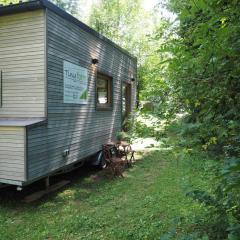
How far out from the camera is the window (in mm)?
7963

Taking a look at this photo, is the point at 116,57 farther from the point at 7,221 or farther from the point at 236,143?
the point at 236,143

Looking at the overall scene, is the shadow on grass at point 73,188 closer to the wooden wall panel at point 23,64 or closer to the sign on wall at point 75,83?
the wooden wall panel at point 23,64

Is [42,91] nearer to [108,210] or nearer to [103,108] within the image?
[108,210]

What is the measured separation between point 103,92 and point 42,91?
3.14m

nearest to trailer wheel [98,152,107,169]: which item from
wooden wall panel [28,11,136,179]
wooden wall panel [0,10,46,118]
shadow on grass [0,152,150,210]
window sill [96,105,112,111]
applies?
shadow on grass [0,152,150,210]

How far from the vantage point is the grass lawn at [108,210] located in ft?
13.4

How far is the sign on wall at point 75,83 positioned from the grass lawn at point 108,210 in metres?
1.83

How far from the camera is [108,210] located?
496 cm

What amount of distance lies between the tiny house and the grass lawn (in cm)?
55

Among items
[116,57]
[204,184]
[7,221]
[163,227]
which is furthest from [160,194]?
[116,57]

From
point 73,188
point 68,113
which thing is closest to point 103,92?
point 68,113

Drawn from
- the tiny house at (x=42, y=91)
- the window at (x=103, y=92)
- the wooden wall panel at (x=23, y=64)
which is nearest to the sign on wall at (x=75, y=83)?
the tiny house at (x=42, y=91)

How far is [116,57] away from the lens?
899 centimetres

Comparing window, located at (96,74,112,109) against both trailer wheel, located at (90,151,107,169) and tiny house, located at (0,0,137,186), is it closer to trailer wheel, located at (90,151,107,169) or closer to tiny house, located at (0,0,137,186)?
tiny house, located at (0,0,137,186)
